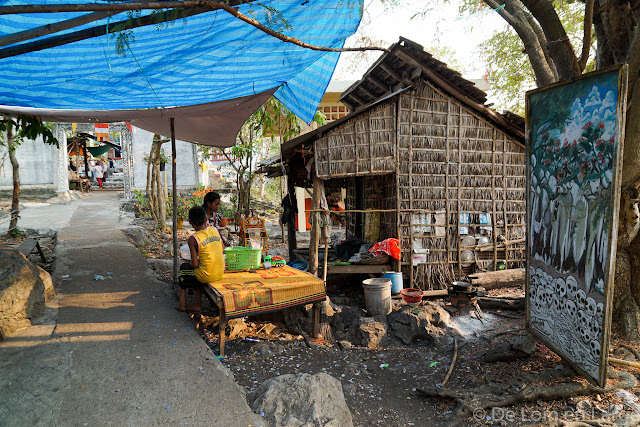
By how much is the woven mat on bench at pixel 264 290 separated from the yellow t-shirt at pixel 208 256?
13 cm

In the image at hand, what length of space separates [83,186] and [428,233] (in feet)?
69.9

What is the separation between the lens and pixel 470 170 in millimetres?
8141

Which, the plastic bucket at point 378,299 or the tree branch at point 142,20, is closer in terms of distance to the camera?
the tree branch at point 142,20

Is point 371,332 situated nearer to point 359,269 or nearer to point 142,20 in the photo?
point 359,269

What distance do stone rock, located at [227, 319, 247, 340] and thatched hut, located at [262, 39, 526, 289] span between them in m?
3.15

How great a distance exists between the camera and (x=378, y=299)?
22.7 feet

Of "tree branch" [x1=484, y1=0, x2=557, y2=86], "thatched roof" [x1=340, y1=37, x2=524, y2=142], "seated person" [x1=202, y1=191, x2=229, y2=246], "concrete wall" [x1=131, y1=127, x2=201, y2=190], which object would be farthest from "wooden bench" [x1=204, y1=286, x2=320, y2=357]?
"concrete wall" [x1=131, y1=127, x2=201, y2=190]

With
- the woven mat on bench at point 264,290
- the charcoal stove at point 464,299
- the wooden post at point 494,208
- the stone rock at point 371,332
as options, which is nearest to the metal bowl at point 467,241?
the wooden post at point 494,208

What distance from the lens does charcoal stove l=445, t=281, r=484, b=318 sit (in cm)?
697

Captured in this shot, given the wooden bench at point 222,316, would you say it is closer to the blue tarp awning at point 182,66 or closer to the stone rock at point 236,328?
the stone rock at point 236,328

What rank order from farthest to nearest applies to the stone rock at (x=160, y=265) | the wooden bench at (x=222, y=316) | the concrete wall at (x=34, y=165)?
1. the concrete wall at (x=34, y=165)
2. the stone rock at (x=160, y=265)
3. the wooden bench at (x=222, y=316)

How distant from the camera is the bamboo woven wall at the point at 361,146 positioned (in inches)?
290

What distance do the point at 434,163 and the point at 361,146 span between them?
1666 mm

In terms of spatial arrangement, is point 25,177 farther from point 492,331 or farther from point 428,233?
point 492,331
